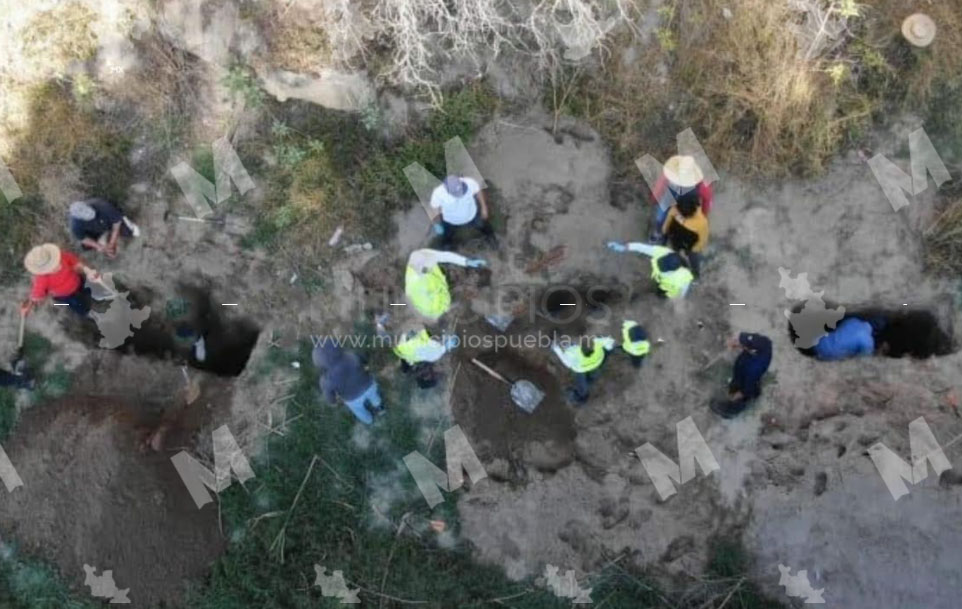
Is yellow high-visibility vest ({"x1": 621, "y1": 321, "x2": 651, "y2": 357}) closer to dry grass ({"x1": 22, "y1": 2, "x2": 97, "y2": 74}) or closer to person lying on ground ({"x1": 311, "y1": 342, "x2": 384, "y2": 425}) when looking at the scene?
person lying on ground ({"x1": 311, "y1": 342, "x2": 384, "y2": 425})

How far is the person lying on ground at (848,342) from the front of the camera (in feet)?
19.8

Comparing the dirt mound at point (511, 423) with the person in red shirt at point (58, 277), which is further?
the dirt mound at point (511, 423)

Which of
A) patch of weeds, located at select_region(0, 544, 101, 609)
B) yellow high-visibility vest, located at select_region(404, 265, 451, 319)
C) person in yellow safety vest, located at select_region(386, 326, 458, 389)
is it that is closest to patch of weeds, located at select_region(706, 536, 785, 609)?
person in yellow safety vest, located at select_region(386, 326, 458, 389)

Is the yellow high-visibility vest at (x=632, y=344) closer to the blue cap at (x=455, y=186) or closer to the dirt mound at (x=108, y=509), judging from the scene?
the blue cap at (x=455, y=186)

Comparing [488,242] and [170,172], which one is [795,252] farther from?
[170,172]

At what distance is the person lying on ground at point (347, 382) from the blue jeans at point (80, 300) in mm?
2370

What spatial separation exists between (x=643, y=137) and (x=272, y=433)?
4.34 m

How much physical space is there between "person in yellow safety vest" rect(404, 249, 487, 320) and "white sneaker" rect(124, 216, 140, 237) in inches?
109

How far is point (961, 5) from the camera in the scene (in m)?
6.34

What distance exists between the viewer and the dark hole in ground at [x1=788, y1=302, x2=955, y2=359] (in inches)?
247

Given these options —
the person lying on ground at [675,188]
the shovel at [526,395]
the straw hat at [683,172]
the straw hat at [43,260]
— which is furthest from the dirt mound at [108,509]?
the straw hat at [683,172]

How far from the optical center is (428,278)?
569cm

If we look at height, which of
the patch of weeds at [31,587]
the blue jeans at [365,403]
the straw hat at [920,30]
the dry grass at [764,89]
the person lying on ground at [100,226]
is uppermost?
the straw hat at [920,30]

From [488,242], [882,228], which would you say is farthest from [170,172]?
[882,228]
